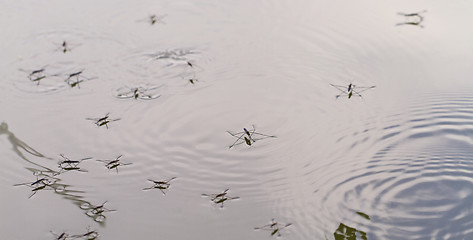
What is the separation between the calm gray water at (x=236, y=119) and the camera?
9.83 ft

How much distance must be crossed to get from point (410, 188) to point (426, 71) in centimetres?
146

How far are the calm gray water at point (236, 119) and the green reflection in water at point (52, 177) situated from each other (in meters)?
0.01

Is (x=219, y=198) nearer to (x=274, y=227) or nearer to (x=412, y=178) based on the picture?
(x=274, y=227)

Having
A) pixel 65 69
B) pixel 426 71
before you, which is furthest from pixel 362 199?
pixel 65 69

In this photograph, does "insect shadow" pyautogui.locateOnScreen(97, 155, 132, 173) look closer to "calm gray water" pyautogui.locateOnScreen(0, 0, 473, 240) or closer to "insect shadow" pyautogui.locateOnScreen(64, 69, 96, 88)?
"calm gray water" pyautogui.locateOnScreen(0, 0, 473, 240)

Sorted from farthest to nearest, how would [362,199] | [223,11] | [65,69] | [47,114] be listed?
[223,11] → [65,69] → [47,114] → [362,199]

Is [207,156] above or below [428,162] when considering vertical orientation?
above

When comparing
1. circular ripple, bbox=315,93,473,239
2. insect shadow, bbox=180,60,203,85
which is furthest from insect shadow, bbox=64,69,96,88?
circular ripple, bbox=315,93,473,239

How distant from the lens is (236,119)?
3725 millimetres

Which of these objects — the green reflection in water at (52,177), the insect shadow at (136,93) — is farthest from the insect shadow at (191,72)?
the green reflection in water at (52,177)

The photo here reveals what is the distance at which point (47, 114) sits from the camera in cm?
383

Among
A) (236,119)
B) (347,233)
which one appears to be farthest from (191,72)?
(347,233)

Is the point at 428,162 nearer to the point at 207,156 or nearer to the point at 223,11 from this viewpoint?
the point at 207,156

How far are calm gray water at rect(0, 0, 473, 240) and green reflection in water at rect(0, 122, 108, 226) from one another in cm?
1
